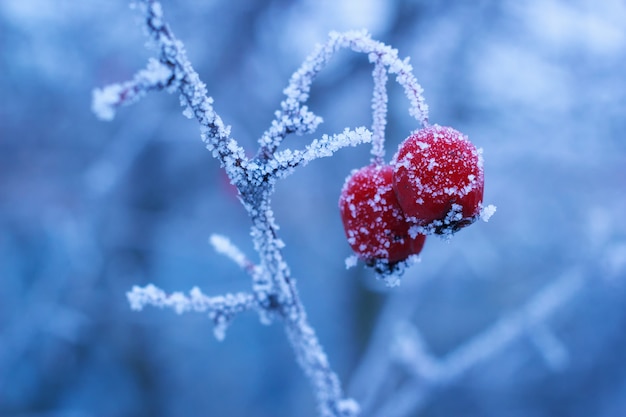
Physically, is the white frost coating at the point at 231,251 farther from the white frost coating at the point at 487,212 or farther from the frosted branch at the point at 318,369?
the white frost coating at the point at 487,212

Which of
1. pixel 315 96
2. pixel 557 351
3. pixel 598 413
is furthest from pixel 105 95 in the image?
pixel 598 413

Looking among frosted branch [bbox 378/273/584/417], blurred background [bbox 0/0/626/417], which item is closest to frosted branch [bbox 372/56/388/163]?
frosted branch [bbox 378/273/584/417]

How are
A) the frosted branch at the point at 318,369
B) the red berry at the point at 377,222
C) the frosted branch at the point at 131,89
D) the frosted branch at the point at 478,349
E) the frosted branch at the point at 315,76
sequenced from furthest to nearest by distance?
the frosted branch at the point at 478,349 < the frosted branch at the point at 318,369 < the red berry at the point at 377,222 < the frosted branch at the point at 315,76 < the frosted branch at the point at 131,89

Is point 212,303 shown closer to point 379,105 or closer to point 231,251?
point 231,251

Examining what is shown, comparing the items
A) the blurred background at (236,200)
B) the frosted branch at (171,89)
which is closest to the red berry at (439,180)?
the frosted branch at (171,89)

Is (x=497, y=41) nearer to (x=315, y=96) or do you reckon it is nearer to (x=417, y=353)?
(x=315, y=96)

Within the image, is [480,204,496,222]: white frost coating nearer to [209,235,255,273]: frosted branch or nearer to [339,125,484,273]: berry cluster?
[339,125,484,273]: berry cluster
